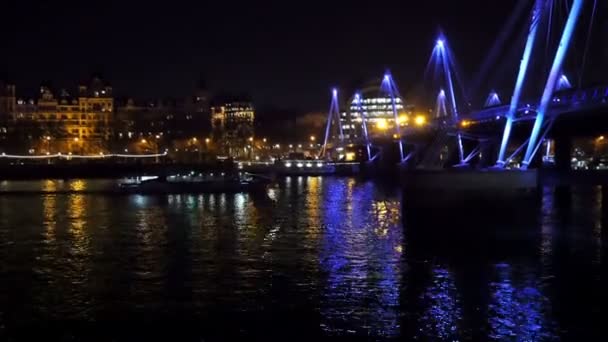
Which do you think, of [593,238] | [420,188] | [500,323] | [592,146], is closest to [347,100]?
[592,146]

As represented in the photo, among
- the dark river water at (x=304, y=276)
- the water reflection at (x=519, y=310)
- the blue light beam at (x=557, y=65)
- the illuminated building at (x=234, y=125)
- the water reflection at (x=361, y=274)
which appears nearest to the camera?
the water reflection at (x=519, y=310)

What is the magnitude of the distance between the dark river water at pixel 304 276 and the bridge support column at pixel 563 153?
3423cm

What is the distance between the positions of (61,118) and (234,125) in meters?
30.3

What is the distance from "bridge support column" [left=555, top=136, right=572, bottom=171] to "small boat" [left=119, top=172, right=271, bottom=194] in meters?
28.7

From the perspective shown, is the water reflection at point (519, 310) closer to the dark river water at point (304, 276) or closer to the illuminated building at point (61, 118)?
the dark river water at point (304, 276)

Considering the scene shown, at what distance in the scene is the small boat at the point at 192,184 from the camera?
46.0m

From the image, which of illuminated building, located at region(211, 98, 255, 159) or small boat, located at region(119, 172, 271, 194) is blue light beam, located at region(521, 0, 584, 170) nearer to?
small boat, located at region(119, 172, 271, 194)

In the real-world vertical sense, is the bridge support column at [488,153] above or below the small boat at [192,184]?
above

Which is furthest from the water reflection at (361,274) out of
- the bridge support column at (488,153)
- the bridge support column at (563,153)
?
the bridge support column at (563,153)

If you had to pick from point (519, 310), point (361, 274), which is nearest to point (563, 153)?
point (361, 274)

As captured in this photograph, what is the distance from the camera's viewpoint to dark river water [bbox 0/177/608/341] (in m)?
11.6

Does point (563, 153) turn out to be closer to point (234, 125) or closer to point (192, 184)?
point (192, 184)

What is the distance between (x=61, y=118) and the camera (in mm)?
125062

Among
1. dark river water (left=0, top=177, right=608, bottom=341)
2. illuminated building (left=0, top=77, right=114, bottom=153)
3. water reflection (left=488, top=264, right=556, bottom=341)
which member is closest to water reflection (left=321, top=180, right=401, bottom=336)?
dark river water (left=0, top=177, right=608, bottom=341)
